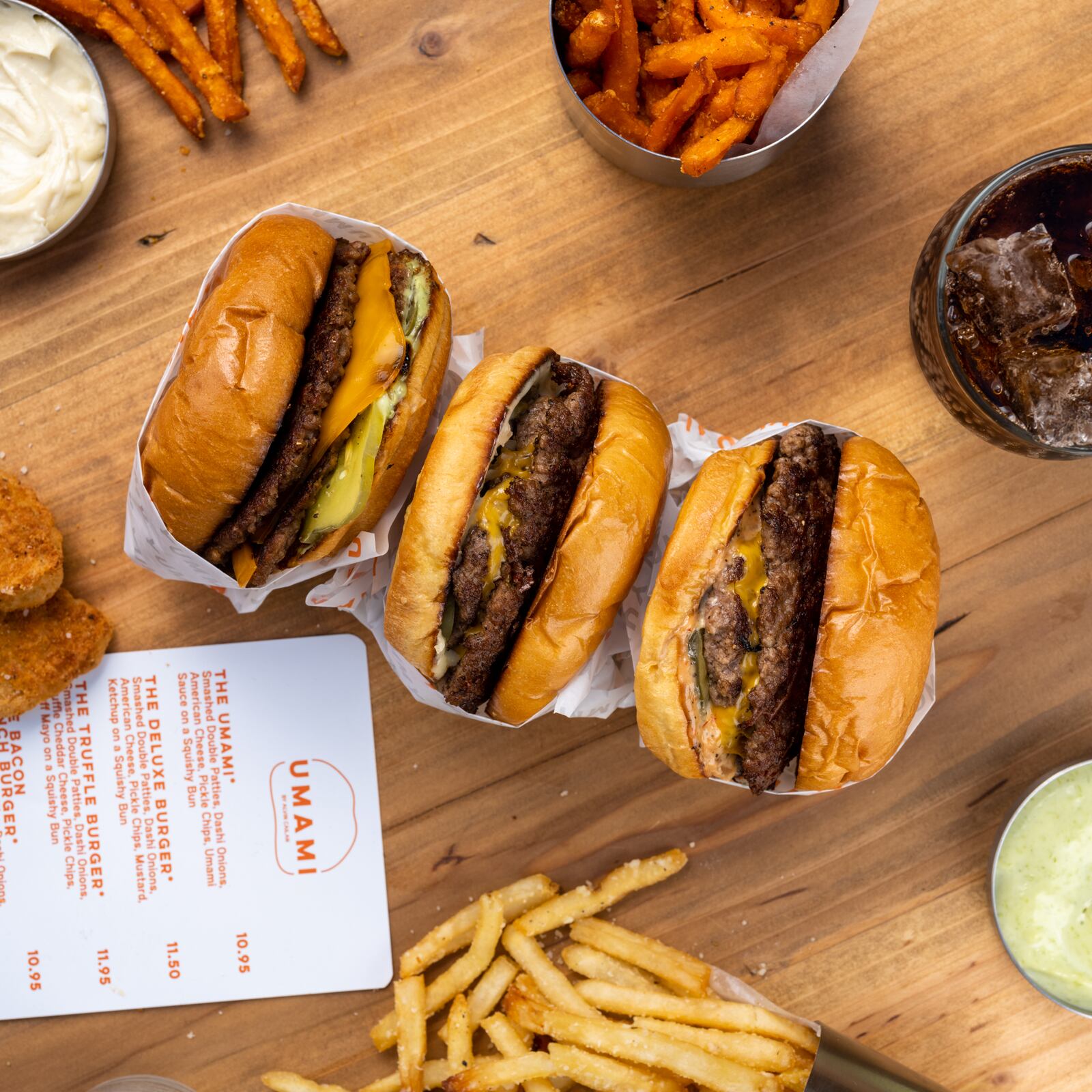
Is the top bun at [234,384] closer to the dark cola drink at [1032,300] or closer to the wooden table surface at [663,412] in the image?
the wooden table surface at [663,412]

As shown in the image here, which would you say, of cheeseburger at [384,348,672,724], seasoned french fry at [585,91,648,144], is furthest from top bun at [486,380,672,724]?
seasoned french fry at [585,91,648,144]

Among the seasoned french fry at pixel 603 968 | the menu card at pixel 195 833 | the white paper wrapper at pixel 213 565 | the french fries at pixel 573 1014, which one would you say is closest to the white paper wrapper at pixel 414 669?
the white paper wrapper at pixel 213 565

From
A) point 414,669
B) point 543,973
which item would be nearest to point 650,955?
point 543,973

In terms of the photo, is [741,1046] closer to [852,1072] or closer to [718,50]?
[852,1072]

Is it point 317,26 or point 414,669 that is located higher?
point 317,26

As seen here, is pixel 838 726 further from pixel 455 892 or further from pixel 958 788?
pixel 455 892

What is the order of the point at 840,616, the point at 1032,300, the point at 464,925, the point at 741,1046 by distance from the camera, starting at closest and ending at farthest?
the point at 840,616 < the point at 1032,300 < the point at 741,1046 < the point at 464,925

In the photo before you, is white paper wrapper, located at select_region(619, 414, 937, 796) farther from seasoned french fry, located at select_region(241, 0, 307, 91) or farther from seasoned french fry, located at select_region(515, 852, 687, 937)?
seasoned french fry, located at select_region(241, 0, 307, 91)
